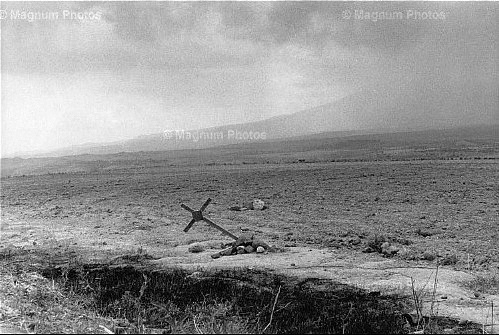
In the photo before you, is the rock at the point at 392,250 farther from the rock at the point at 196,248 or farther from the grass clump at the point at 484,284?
the rock at the point at 196,248

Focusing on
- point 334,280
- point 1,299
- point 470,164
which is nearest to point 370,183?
point 470,164

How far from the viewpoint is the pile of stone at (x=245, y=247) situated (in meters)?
13.7

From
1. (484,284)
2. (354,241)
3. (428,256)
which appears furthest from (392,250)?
(484,284)

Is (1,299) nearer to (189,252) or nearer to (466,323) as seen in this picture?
(189,252)

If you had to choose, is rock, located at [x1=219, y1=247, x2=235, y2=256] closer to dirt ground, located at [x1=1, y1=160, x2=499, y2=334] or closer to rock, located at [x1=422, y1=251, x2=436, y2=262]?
dirt ground, located at [x1=1, y1=160, x2=499, y2=334]

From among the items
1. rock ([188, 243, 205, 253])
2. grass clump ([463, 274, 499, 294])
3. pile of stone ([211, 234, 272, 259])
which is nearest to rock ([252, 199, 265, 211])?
rock ([188, 243, 205, 253])

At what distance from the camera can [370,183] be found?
2712 cm

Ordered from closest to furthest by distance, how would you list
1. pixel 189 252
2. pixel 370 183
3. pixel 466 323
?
1. pixel 466 323
2. pixel 189 252
3. pixel 370 183

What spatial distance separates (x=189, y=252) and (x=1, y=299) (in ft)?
18.6

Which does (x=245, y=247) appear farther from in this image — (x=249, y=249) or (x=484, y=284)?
(x=484, y=284)

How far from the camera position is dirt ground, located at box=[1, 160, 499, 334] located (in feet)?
39.6

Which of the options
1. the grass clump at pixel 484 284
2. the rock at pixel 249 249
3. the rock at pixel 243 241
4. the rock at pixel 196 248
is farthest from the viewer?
the rock at pixel 196 248

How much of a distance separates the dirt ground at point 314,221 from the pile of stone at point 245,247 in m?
0.34

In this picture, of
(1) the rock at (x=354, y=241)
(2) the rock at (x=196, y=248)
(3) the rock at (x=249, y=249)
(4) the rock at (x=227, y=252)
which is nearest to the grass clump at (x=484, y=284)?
(1) the rock at (x=354, y=241)
